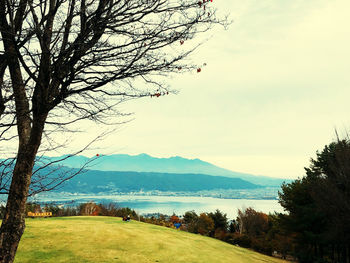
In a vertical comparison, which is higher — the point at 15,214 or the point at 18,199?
the point at 18,199

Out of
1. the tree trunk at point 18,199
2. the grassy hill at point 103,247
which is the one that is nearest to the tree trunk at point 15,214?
the tree trunk at point 18,199

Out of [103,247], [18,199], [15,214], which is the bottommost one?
[103,247]

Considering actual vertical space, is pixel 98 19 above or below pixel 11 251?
above

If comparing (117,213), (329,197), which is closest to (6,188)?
(329,197)

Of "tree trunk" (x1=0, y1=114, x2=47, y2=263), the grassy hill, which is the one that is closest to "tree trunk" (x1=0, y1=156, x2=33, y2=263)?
"tree trunk" (x1=0, y1=114, x2=47, y2=263)

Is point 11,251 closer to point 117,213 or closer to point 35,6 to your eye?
point 35,6

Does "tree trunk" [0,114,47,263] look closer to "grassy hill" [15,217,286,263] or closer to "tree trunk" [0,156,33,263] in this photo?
"tree trunk" [0,156,33,263]

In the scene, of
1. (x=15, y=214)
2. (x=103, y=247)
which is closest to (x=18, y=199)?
(x=15, y=214)

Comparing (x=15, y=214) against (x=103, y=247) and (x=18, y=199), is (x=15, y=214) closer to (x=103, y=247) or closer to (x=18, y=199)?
(x=18, y=199)

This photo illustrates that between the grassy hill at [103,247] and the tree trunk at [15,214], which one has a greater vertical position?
the tree trunk at [15,214]

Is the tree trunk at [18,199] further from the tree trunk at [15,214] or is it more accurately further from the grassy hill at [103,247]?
the grassy hill at [103,247]

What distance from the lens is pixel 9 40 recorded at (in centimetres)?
401

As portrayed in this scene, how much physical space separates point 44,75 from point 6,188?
191 cm

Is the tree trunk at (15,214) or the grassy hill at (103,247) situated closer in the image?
the tree trunk at (15,214)
